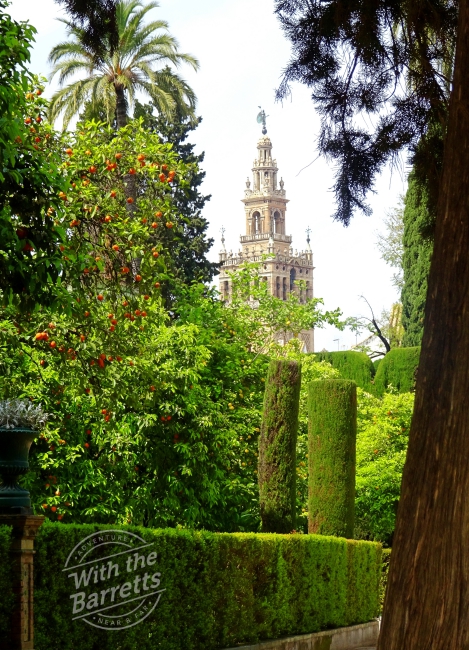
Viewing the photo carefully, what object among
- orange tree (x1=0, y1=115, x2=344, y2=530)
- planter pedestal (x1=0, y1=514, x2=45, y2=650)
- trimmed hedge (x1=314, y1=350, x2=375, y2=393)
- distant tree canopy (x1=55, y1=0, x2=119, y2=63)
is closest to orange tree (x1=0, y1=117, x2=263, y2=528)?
orange tree (x1=0, y1=115, x2=344, y2=530)

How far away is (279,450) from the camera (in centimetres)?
1750

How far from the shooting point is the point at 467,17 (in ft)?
19.8

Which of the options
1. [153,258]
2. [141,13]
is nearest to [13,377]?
[153,258]

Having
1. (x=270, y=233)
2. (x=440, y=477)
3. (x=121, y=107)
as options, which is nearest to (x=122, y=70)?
(x=121, y=107)

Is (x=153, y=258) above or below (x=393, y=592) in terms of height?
above

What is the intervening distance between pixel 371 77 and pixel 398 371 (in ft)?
90.8

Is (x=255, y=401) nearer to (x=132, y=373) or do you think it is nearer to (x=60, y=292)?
(x=132, y=373)

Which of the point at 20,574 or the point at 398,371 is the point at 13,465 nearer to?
the point at 20,574

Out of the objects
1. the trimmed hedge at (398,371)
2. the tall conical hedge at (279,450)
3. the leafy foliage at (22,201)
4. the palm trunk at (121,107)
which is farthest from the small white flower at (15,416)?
the trimmed hedge at (398,371)

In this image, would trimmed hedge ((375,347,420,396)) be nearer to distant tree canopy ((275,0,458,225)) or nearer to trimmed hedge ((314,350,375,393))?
trimmed hedge ((314,350,375,393))

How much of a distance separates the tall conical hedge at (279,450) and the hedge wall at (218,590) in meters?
1.19

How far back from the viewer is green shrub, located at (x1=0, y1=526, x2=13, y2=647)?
25.7 ft

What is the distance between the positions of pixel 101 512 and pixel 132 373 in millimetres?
3509

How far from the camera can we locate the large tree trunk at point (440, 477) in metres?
5.51
